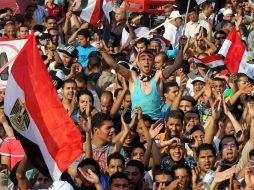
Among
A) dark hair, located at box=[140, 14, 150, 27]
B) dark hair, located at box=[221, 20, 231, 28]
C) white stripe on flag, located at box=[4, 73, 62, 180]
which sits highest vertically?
white stripe on flag, located at box=[4, 73, 62, 180]

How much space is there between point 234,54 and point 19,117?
6.25 meters

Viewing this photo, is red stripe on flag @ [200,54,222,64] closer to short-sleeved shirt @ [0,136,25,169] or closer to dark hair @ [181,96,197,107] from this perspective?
dark hair @ [181,96,197,107]

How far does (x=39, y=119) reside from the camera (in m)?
13.2

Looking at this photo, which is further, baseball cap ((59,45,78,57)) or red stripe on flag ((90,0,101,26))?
red stripe on flag ((90,0,101,26))

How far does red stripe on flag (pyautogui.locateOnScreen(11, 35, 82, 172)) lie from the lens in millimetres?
12984

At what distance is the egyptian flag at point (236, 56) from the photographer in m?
18.4

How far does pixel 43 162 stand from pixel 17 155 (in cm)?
185

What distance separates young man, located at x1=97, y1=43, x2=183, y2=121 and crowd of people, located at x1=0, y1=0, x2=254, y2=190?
A: 0.04 ft

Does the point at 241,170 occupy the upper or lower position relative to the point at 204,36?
upper

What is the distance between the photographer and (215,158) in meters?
14.6

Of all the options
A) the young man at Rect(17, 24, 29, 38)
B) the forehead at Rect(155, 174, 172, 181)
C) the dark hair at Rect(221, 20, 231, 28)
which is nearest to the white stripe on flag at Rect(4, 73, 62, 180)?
the forehead at Rect(155, 174, 172, 181)

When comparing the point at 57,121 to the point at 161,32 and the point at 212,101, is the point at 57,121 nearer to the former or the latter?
the point at 212,101

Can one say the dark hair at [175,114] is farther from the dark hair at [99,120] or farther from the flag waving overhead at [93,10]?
the flag waving overhead at [93,10]

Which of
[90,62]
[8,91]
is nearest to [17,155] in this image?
[8,91]
